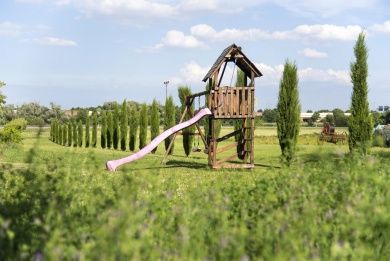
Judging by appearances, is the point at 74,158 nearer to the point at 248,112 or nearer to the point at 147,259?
the point at 147,259

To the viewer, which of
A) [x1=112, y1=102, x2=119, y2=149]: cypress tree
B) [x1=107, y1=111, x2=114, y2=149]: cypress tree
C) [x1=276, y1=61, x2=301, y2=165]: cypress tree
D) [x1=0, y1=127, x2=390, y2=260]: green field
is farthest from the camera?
[x1=107, y1=111, x2=114, y2=149]: cypress tree

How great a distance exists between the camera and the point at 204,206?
5238 millimetres

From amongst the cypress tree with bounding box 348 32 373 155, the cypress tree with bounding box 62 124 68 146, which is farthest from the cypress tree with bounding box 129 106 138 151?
the cypress tree with bounding box 348 32 373 155

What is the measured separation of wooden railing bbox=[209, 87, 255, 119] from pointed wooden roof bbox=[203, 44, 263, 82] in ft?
2.89

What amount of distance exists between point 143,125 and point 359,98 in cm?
1686

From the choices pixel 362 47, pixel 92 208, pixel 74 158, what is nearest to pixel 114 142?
pixel 362 47

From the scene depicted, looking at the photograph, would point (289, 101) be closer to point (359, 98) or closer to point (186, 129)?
point (359, 98)

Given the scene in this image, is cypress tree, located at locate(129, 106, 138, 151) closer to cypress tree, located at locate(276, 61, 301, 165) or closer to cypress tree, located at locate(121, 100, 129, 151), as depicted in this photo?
cypress tree, located at locate(121, 100, 129, 151)

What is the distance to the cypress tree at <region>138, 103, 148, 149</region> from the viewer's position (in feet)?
118

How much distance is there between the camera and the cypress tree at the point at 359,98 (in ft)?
74.2

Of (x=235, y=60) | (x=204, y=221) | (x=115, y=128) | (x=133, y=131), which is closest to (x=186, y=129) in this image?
(x=133, y=131)

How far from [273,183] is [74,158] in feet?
8.15

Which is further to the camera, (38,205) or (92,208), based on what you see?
(38,205)

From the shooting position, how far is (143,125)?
3625cm
